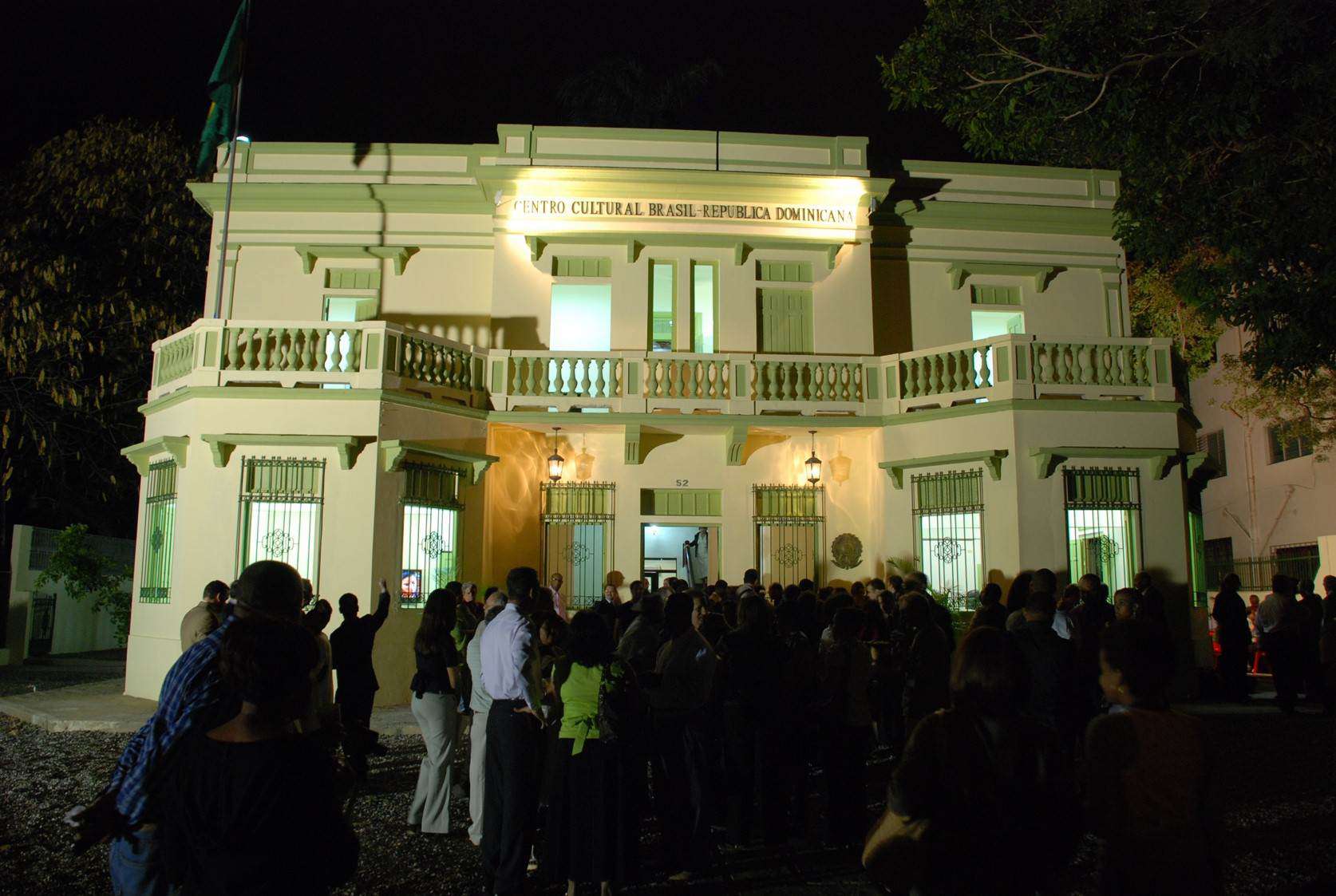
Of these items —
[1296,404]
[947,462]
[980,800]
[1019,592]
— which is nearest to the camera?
[980,800]

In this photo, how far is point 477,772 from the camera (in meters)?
7.27

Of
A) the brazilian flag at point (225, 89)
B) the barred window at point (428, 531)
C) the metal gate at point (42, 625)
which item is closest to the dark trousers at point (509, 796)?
the barred window at point (428, 531)

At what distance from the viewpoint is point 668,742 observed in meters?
6.73

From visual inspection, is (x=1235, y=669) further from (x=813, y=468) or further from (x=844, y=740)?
(x=844, y=740)

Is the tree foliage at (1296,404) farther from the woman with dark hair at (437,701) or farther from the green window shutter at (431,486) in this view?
the woman with dark hair at (437,701)

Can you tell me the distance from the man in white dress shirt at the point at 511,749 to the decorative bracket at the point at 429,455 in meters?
8.23

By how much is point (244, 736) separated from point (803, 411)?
13.7 m

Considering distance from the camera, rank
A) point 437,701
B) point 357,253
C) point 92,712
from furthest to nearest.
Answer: point 357,253 → point 92,712 → point 437,701

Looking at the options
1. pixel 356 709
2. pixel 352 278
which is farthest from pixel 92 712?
pixel 352 278

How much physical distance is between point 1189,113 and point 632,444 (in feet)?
29.5

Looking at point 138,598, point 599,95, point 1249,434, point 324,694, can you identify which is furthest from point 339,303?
point 1249,434

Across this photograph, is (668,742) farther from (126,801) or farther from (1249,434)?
(1249,434)

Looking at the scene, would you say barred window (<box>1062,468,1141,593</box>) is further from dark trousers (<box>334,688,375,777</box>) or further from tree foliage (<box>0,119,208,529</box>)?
tree foliage (<box>0,119,208,529</box>)

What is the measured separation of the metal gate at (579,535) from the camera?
16.6m
